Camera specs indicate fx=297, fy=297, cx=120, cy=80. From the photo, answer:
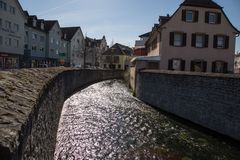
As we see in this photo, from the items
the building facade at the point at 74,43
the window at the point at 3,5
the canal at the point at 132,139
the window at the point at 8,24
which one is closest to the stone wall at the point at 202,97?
the canal at the point at 132,139

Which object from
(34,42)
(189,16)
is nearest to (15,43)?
(34,42)

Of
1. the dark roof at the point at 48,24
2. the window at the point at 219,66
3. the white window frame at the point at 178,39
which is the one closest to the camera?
the white window frame at the point at 178,39

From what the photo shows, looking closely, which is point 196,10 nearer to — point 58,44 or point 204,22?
point 204,22

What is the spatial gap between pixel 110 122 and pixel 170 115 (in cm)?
582

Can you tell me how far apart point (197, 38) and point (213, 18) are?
10.0ft

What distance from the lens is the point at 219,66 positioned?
35156 mm

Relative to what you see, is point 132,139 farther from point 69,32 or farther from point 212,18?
point 69,32

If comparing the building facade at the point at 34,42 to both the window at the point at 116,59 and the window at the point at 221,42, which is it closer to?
the window at the point at 116,59

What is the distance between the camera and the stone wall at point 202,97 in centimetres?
1407

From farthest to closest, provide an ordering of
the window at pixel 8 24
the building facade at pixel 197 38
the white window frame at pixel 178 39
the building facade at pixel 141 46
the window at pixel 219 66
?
the building facade at pixel 141 46, the window at pixel 8 24, the window at pixel 219 66, the white window frame at pixel 178 39, the building facade at pixel 197 38

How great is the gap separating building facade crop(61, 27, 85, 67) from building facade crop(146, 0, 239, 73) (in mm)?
50190

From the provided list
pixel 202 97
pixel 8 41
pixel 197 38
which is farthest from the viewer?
pixel 8 41

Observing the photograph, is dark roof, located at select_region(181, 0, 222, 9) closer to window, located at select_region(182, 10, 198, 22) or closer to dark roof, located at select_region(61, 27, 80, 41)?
window, located at select_region(182, 10, 198, 22)

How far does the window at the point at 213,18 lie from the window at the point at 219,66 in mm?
4759
